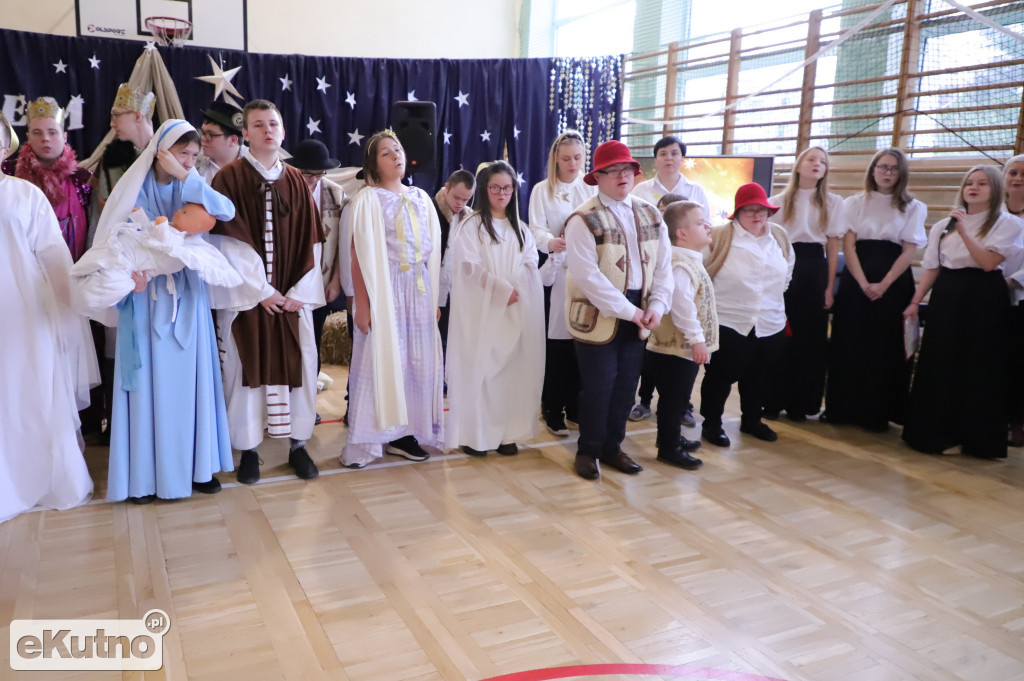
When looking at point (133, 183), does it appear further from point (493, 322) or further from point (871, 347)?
point (871, 347)

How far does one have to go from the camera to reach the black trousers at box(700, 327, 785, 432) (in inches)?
148

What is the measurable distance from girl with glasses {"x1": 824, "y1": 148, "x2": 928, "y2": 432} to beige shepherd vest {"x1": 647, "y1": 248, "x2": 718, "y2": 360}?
3.50ft

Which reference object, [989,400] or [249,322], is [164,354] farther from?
[989,400]

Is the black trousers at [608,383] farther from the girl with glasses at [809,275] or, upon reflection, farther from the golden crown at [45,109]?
the golden crown at [45,109]

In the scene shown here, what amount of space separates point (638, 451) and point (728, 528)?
93 centimetres

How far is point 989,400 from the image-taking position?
374 centimetres

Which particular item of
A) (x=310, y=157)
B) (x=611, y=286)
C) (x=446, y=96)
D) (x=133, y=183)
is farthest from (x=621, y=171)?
(x=446, y=96)

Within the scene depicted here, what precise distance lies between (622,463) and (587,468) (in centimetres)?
18

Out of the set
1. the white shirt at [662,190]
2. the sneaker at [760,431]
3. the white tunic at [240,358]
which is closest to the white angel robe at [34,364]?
the white tunic at [240,358]

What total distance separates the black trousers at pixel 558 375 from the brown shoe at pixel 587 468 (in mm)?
662

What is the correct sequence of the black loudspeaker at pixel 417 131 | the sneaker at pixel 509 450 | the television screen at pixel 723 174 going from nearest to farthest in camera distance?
the sneaker at pixel 509 450
the black loudspeaker at pixel 417 131
the television screen at pixel 723 174

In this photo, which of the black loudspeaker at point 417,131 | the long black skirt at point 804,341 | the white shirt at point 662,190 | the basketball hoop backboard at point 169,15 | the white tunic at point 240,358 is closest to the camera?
the white tunic at point 240,358

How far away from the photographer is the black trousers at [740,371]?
3.75 meters

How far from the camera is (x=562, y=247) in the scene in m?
3.74
